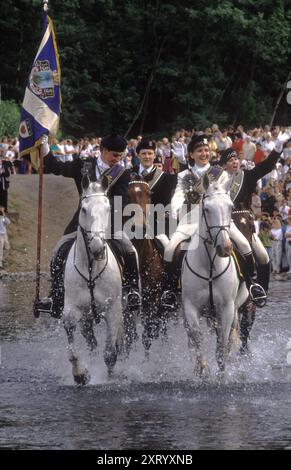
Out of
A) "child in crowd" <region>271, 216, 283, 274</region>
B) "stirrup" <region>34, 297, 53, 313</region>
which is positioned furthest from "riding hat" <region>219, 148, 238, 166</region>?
"child in crowd" <region>271, 216, 283, 274</region>

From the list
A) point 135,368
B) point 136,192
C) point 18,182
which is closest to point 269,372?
point 135,368

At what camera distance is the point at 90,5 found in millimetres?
60281

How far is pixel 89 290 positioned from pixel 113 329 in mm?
527

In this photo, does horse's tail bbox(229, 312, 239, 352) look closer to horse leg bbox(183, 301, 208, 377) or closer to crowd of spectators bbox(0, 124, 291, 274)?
horse leg bbox(183, 301, 208, 377)

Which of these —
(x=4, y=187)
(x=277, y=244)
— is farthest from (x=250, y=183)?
(x=4, y=187)

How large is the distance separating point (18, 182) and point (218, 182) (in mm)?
27820

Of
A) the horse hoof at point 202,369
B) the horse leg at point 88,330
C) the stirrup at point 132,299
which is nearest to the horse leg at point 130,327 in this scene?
the stirrup at point 132,299

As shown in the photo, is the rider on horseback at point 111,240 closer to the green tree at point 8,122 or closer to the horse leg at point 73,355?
the horse leg at point 73,355

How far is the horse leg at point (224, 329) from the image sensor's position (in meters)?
16.0

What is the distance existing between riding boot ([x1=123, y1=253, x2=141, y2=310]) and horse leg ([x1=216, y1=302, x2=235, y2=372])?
3.30 feet

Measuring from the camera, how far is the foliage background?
59.2 metres

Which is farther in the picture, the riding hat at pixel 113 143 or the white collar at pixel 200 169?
the white collar at pixel 200 169

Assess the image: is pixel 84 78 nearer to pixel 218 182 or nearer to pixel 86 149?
pixel 86 149

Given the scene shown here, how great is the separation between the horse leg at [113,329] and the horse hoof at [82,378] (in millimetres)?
287
